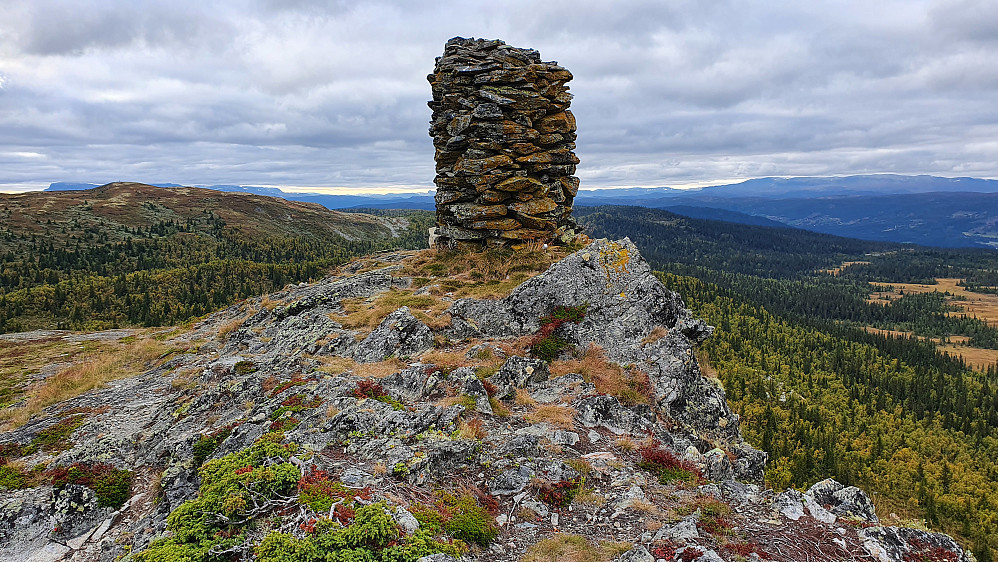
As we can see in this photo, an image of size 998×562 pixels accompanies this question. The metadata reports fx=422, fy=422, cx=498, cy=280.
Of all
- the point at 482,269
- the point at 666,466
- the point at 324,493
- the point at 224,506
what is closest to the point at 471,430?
the point at 324,493

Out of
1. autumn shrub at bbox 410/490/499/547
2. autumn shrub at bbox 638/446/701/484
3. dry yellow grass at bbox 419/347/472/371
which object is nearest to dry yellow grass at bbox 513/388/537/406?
dry yellow grass at bbox 419/347/472/371

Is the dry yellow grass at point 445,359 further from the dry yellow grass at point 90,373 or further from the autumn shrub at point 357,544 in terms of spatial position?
the dry yellow grass at point 90,373

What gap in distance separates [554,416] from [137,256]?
159 metres

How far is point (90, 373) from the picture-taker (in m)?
20.2

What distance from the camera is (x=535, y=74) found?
2703 centimetres

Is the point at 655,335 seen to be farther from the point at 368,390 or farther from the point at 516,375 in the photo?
the point at 368,390

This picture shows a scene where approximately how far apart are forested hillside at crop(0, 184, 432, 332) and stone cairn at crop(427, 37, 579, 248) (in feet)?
163

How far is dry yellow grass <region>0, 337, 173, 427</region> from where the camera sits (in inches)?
664

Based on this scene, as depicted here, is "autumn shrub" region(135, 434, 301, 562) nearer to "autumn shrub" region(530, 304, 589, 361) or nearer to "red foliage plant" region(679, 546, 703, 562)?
"red foliage plant" region(679, 546, 703, 562)

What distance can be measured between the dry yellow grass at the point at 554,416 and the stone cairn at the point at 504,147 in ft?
45.8

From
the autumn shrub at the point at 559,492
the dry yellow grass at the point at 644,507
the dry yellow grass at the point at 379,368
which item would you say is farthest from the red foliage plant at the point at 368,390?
the dry yellow grass at the point at 644,507

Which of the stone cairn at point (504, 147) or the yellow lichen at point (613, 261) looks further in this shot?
the stone cairn at point (504, 147)

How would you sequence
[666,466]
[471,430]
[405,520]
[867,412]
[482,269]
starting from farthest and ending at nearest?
[867,412] → [482,269] → [666,466] → [471,430] → [405,520]

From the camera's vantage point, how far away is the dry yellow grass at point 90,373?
16.9m
